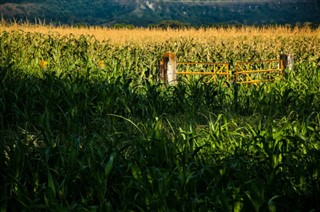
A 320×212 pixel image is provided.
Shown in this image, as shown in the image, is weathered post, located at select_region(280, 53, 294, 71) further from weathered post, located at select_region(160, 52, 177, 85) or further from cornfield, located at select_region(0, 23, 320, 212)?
cornfield, located at select_region(0, 23, 320, 212)

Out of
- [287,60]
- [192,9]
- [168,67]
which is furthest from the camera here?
[192,9]

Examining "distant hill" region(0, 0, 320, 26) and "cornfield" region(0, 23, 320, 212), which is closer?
"cornfield" region(0, 23, 320, 212)

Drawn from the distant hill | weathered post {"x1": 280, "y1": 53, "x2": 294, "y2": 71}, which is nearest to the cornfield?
weathered post {"x1": 280, "y1": 53, "x2": 294, "y2": 71}

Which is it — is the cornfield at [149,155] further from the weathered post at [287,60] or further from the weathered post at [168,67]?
the weathered post at [287,60]

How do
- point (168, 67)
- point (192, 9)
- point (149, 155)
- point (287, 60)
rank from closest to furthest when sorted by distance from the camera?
point (149, 155), point (168, 67), point (287, 60), point (192, 9)

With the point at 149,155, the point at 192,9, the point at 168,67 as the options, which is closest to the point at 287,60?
the point at 168,67

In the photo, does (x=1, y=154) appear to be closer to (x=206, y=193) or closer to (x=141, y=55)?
(x=206, y=193)

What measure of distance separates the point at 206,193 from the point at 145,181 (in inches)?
19.4

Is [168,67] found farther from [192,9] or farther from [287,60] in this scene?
[192,9]

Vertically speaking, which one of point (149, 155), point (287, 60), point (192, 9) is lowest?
point (149, 155)

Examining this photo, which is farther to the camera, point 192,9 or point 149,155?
point 192,9

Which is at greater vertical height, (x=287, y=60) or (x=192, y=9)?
(x=192, y=9)

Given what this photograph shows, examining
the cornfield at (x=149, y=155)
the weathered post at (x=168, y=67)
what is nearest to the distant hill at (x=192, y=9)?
the weathered post at (x=168, y=67)

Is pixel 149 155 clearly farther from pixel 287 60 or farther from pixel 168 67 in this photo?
pixel 287 60
